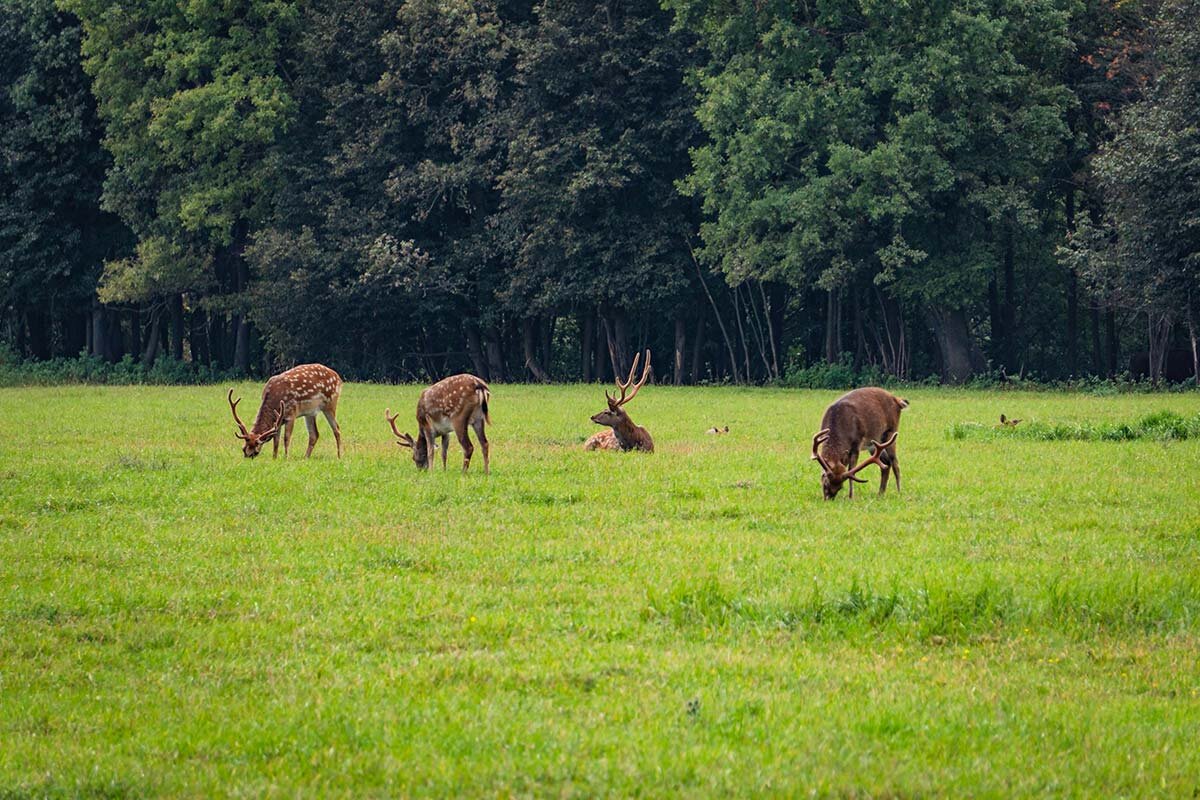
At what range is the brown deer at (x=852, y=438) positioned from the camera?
14719mm

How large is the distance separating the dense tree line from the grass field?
833 inches

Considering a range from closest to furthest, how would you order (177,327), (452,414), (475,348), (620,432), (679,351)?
(452,414) < (620,432) < (679,351) < (475,348) < (177,327)

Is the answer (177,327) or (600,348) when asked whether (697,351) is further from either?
(177,327)

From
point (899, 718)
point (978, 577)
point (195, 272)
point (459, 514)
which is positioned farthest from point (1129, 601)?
point (195, 272)

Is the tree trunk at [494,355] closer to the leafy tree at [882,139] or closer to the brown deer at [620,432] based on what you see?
the leafy tree at [882,139]

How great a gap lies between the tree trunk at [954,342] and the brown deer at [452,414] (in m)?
24.7

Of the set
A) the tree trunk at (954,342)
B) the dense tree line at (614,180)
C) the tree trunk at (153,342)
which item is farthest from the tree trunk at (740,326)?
the tree trunk at (153,342)

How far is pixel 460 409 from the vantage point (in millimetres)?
17359

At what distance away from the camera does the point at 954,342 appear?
40.8 meters

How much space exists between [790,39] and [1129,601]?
3051 centimetres

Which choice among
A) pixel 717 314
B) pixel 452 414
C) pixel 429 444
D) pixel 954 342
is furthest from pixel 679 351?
pixel 452 414

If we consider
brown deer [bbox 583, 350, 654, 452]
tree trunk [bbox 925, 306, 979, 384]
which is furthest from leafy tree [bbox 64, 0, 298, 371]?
brown deer [bbox 583, 350, 654, 452]

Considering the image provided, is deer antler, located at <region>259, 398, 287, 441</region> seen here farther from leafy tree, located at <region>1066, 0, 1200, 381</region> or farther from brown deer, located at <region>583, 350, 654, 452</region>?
leafy tree, located at <region>1066, 0, 1200, 381</region>

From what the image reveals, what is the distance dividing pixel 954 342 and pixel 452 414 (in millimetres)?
25817
